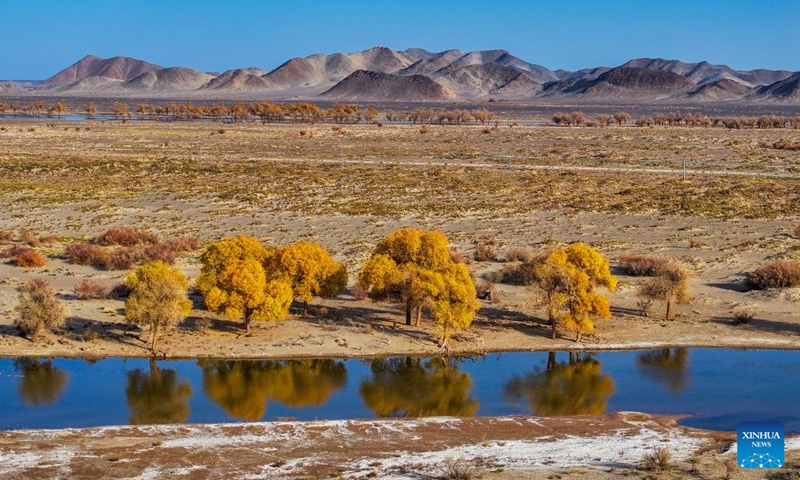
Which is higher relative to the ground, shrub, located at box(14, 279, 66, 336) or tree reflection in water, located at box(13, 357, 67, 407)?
shrub, located at box(14, 279, 66, 336)

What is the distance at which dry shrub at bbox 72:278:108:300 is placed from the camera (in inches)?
1314

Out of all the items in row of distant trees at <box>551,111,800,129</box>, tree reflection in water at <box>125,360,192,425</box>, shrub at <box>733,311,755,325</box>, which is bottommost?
tree reflection in water at <box>125,360,192,425</box>

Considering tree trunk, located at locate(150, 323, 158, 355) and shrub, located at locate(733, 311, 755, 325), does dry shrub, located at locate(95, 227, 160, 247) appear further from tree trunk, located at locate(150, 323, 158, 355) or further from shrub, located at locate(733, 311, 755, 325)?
shrub, located at locate(733, 311, 755, 325)

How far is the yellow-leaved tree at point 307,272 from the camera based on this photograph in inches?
1241

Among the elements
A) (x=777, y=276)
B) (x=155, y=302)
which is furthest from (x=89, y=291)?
(x=777, y=276)

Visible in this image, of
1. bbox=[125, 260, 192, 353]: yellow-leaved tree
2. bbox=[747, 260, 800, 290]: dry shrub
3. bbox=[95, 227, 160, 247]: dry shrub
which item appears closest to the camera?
bbox=[125, 260, 192, 353]: yellow-leaved tree

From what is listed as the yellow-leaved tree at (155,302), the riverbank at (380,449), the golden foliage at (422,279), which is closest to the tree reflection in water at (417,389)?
the riverbank at (380,449)

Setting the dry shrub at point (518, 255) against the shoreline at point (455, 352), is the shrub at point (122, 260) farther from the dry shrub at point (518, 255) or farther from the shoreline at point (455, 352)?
the dry shrub at point (518, 255)

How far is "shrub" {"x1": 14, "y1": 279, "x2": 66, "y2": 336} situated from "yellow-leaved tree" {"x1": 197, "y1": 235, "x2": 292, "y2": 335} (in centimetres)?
451

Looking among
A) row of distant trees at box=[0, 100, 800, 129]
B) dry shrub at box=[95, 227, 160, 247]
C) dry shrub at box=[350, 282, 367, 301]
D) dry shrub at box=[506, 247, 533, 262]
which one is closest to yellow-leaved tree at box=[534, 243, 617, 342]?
dry shrub at box=[350, 282, 367, 301]

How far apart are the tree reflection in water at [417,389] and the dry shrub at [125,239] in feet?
61.0

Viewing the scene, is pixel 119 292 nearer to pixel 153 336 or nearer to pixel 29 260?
pixel 153 336

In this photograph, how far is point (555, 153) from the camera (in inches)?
3509

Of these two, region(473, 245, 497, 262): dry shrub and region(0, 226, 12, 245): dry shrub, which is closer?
region(473, 245, 497, 262): dry shrub
